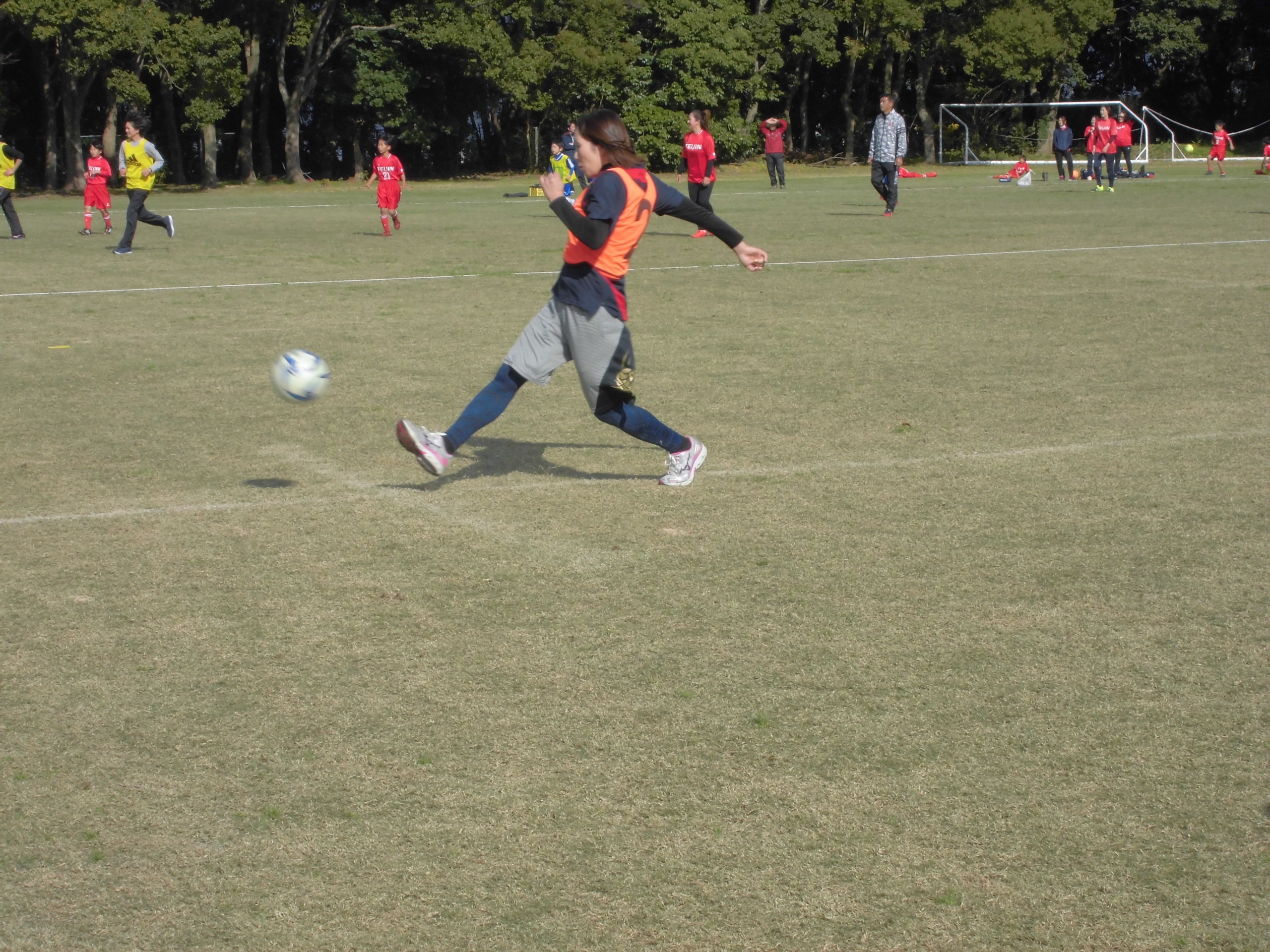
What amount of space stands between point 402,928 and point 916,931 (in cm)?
120

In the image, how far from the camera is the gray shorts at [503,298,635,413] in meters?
6.71

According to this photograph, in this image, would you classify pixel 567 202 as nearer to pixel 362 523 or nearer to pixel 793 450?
pixel 362 523

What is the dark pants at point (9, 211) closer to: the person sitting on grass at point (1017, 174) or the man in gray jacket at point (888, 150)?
the man in gray jacket at point (888, 150)

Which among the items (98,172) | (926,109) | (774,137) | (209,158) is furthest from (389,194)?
(926,109)

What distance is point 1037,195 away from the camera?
Answer: 3250 cm

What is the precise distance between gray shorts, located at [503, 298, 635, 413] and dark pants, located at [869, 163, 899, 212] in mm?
19813

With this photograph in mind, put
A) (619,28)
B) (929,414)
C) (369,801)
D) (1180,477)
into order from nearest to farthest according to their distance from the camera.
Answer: (369,801)
(1180,477)
(929,414)
(619,28)

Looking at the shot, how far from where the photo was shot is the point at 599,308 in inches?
263

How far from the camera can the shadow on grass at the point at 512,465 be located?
291 inches

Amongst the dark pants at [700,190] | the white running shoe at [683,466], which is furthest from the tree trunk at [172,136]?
the white running shoe at [683,466]

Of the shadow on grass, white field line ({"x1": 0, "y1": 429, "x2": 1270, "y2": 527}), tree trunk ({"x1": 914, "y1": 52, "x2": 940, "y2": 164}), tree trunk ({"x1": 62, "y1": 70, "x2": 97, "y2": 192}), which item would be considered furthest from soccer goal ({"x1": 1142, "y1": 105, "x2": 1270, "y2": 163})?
the shadow on grass

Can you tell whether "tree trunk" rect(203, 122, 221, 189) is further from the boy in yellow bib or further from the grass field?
the grass field

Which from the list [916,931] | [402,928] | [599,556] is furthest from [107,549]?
[916,931]

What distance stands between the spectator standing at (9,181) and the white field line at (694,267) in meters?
7.79
